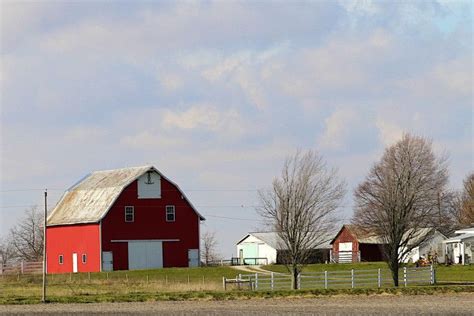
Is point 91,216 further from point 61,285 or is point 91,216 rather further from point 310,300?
point 310,300

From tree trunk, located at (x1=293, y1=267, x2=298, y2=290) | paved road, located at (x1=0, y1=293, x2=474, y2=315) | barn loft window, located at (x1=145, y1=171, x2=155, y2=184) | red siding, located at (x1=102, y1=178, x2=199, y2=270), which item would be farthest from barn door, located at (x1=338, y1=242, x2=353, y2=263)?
paved road, located at (x1=0, y1=293, x2=474, y2=315)

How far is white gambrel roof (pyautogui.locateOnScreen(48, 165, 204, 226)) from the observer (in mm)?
81188

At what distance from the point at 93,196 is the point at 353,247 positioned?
29793 mm

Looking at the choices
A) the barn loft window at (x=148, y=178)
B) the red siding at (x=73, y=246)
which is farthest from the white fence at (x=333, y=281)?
the barn loft window at (x=148, y=178)

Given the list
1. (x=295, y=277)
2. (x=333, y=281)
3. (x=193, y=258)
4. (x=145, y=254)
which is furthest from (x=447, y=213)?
(x=295, y=277)

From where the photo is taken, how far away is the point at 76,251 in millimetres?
82250

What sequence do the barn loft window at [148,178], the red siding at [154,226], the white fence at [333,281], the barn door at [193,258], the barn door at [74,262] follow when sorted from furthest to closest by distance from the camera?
the barn door at [193,258] < the barn loft window at [148,178] < the barn door at [74,262] < the red siding at [154,226] < the white fence at [333,281]

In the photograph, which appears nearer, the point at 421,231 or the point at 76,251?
the point at 421,231

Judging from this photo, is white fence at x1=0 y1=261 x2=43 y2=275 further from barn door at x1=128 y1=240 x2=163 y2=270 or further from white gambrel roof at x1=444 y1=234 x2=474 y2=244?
white gambrel roof at x1=444 y1=234 x2=474 y2=244

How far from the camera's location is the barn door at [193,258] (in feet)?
270

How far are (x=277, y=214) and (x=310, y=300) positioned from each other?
1426 centimetres

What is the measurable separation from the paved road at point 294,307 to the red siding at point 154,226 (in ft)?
120

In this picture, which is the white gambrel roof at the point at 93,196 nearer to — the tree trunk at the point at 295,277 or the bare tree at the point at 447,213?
the bare tree at the point at 447,213

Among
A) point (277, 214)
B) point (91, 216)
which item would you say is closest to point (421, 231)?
point (277, 214)
